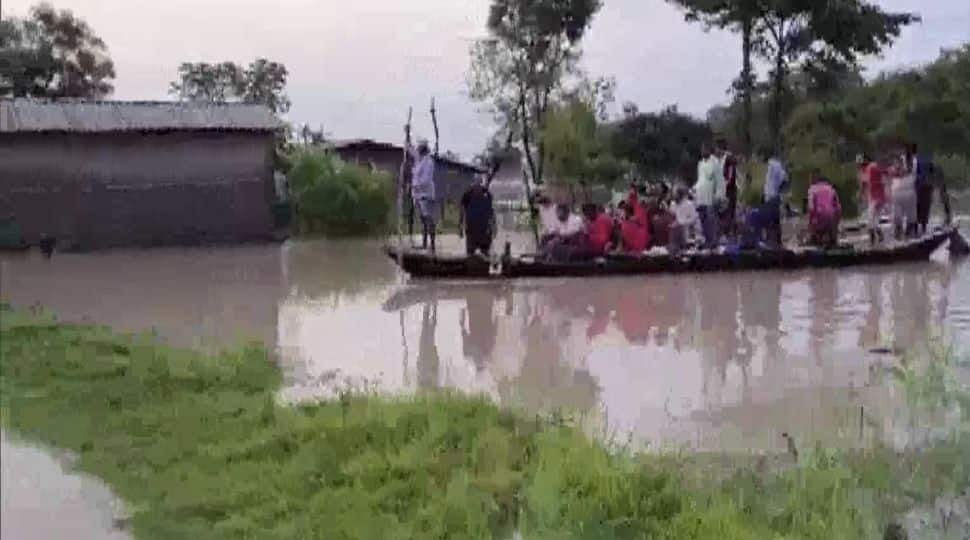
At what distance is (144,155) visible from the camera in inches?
892

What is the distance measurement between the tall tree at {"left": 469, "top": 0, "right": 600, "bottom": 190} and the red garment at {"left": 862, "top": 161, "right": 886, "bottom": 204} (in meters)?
12.8

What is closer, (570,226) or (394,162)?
(570,226)

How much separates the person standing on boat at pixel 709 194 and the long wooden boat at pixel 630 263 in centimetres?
79

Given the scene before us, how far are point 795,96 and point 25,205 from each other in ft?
89.8

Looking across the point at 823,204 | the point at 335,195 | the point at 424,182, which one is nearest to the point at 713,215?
the point at 823,204

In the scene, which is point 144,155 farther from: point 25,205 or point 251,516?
point 25,205

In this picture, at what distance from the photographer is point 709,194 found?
16.9 meters

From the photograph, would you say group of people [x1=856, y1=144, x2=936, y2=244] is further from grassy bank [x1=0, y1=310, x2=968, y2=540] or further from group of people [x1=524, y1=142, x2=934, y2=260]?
grassy bank [x1=0, y1=310, x2=968, y2=540]

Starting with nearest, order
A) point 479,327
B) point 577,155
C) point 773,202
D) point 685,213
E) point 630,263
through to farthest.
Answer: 1. point 479,327
2. point 630,263
3. point 685,213
4. point 773,202
5. point 577,155

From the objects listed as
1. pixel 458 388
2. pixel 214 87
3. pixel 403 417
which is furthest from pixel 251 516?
pixel 214 87

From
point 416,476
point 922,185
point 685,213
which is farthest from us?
point 922,185

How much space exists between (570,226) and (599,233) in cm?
37

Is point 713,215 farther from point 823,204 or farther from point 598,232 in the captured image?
point 598,232

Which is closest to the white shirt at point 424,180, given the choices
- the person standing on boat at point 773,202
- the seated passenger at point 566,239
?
the seated passenger at point 566,239
